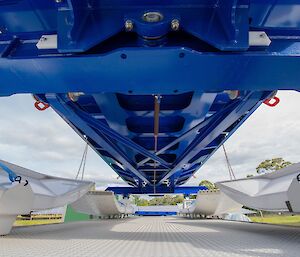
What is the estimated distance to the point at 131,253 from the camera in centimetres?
216

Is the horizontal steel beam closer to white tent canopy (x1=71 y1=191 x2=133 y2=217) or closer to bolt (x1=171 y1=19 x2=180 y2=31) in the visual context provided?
bolt (x1=171 y1=19 x2=180 y2=31)

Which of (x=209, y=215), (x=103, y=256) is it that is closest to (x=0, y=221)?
(x=103, y=256)

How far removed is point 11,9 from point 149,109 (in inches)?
96.5

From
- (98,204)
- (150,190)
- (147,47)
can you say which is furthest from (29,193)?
(150,190)

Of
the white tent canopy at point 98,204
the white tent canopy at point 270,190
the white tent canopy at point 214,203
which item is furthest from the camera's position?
the white tent canopy at point 214,203

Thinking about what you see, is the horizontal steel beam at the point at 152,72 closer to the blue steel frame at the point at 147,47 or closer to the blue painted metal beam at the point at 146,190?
→ the blue steel frame at the point at 147,47

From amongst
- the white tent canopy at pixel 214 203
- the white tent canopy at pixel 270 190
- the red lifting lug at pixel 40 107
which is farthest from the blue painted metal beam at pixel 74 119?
the white tent canopy at pixel 214 203

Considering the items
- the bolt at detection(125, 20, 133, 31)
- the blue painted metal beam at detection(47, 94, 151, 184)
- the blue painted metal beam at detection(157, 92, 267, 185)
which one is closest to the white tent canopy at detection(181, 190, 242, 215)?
the blue painted metal beam at detection(157, 92, 267, 185)

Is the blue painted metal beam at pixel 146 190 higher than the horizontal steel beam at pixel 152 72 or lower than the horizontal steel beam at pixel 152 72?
higher

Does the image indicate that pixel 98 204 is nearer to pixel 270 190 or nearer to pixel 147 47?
pixel 270 190

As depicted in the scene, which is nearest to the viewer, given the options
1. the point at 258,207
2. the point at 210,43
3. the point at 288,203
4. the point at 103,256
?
the point at 103,256

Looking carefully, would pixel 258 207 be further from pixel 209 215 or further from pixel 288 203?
pixel 209 215

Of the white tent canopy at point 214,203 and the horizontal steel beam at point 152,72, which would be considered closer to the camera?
the horizontal steel beam at point 152,72

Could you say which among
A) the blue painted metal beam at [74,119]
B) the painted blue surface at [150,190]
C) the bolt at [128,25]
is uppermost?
the painted blue surface at [150,190]
